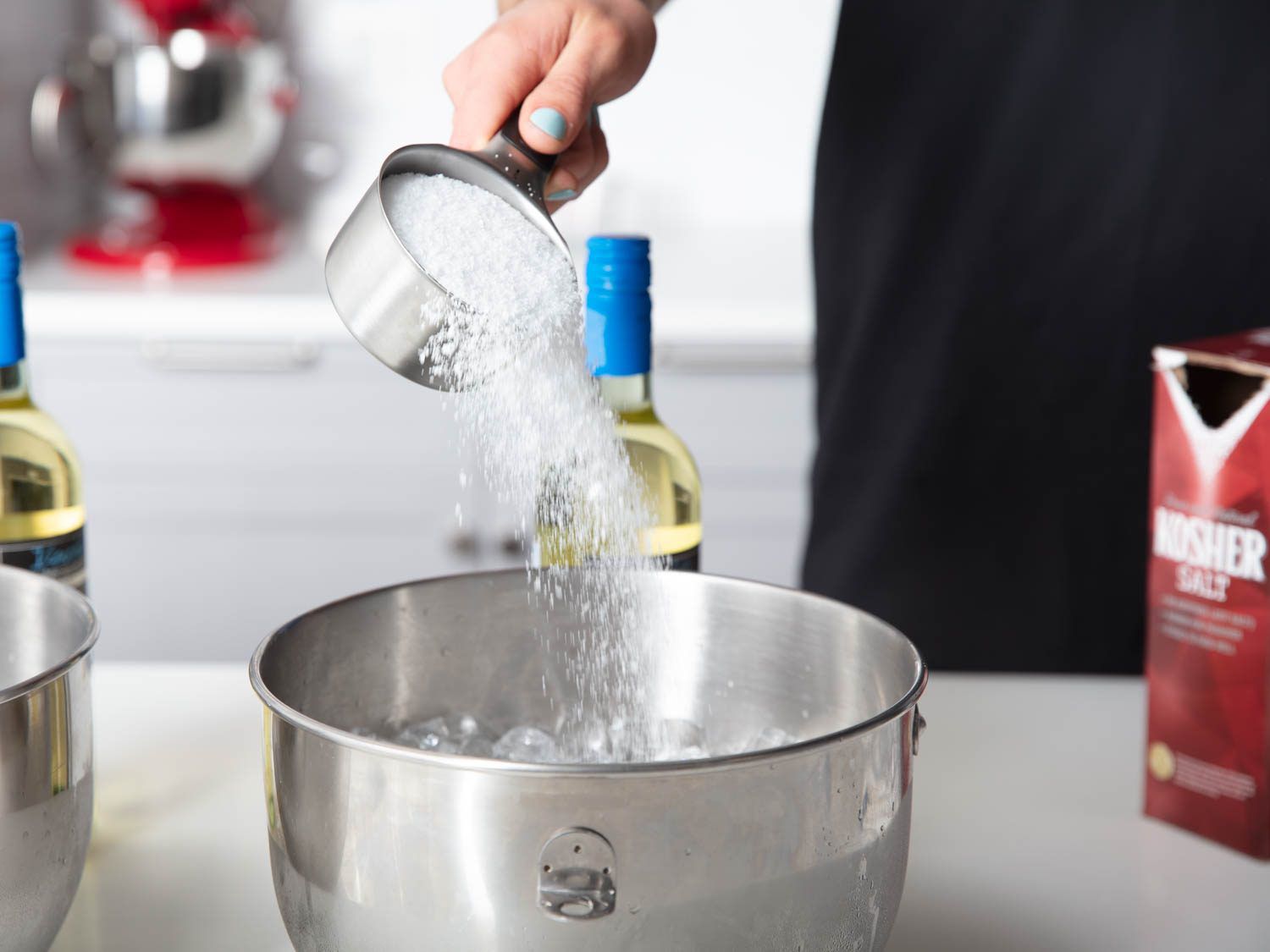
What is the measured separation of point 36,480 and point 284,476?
1.24m

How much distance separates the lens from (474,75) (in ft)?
2.53

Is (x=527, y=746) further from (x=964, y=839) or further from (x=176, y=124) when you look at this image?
(x=176, y=124)

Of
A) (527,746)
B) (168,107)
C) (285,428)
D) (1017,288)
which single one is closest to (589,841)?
(527,746)

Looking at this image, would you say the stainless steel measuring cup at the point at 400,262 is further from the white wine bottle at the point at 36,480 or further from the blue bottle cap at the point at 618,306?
the white wine bottle at the point at 36,480

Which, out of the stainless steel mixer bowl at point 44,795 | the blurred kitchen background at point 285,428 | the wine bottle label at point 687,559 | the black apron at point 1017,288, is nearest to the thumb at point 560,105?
Answer: the wine bottle label at point 687,559

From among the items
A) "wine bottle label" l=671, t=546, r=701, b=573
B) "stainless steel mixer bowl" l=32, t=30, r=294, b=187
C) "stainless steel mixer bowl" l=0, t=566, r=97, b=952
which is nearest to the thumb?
"wine bottle label" l=671, t=546, r=701, b=573

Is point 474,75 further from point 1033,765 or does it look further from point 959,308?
point 959,308

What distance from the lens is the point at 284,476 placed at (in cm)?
194

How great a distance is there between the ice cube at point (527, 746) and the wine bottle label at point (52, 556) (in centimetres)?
21

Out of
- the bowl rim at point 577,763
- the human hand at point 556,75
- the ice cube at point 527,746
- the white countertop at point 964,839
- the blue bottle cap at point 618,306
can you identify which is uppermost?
the human hand at point 556,75

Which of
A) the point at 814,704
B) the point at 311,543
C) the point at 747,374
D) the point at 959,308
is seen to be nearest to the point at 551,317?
the point at 814,704

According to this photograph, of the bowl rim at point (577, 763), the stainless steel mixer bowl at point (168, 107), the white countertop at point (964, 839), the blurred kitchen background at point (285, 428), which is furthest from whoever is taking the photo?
the stainless steel mixer bowl at point (168, 107)

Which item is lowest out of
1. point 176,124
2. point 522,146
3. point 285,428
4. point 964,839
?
point 964,839

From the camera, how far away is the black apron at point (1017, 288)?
1.14 meters
